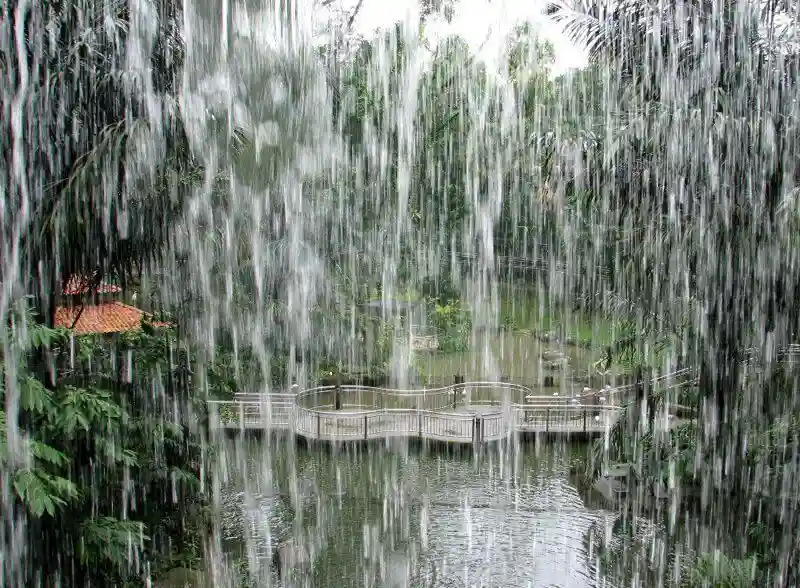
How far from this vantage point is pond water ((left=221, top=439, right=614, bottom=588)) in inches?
302

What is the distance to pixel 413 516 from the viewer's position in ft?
30.8

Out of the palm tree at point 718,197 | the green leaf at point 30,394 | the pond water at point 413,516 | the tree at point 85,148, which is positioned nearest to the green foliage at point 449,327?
the pond water at point 413,516

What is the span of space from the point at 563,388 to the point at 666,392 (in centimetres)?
1039

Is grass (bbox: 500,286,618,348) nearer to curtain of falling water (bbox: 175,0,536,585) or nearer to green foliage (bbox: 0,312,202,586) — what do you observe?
curtain of falling water (bbox: 175,0,536,585)

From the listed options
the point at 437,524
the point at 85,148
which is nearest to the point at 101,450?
the point at 85,148

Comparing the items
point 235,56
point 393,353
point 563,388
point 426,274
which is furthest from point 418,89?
point 235,56

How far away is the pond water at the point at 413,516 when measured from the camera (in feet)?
25.2

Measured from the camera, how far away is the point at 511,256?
25.8 meters

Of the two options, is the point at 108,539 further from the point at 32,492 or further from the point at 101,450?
the point at 32,492

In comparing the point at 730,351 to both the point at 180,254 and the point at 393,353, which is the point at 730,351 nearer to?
the point at 180,254

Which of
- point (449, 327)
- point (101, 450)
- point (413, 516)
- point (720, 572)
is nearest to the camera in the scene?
point (101, 450)

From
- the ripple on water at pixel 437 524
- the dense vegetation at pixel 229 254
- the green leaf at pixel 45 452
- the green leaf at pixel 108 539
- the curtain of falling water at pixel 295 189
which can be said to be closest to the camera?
Answer: the green leaf at pixel 45 452

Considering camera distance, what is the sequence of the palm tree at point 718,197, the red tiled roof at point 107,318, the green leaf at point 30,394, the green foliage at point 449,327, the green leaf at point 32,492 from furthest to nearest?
the green foliage at point 449,327
the red tiled roof at point 107,318
the palm tree at point 718,197
the green leaf at point 30,394
the green leaf at point 32,492

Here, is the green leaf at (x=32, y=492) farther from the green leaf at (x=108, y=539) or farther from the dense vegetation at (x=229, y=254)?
the green leaf at (x=108, y=539)
